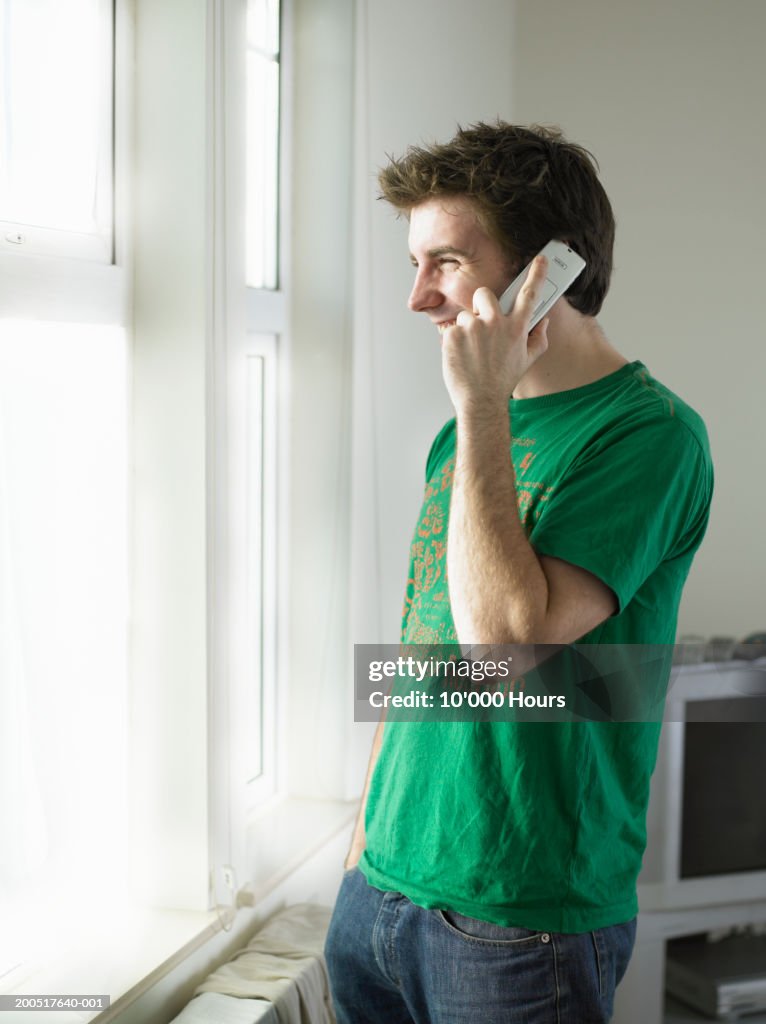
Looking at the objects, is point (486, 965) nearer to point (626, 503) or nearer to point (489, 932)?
point (489, 932)

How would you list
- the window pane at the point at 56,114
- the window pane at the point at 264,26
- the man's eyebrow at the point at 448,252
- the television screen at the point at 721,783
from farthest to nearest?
the television screen at the point at 721,783, the window pane at the point at 264,26, the window pane at the point at 56,114, the man's eyebrow at the point at 448,252

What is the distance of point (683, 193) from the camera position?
2.63 meters

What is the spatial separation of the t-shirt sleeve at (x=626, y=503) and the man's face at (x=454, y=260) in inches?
10.0

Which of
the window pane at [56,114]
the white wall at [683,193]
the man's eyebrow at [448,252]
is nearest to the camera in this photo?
the man's eyebrow at [448,252]

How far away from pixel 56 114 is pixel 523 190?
0.71 metres

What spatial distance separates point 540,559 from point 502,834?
0.98 ft

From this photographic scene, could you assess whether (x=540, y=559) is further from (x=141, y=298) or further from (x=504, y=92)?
(x=504, y=92)

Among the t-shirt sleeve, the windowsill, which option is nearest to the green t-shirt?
the t-shirt sleeve

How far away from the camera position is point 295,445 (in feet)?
7.06

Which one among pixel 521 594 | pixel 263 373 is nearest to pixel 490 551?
pixel 521 594

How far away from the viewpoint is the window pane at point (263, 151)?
1.99m

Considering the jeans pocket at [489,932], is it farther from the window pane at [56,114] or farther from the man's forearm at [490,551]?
the window pane at [56,114]

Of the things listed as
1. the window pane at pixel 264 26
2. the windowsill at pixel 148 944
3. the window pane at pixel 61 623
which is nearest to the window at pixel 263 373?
the window pane at pixel 264 26

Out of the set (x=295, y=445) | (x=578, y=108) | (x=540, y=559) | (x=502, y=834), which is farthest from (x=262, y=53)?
(x=502, y=834)
